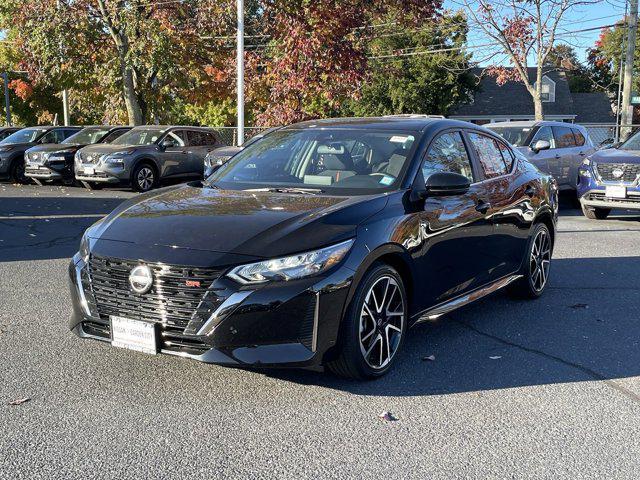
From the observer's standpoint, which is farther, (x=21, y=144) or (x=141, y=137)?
(x=21, y=144)

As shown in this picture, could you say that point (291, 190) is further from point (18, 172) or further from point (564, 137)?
point (18, 172)

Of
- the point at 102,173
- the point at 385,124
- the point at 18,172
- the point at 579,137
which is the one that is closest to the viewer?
the point at 385,124

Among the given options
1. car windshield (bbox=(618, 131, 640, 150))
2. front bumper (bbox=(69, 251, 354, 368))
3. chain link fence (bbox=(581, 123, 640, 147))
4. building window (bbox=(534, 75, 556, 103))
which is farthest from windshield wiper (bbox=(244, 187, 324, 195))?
building window (bbox=(534, 75, 556, 103))

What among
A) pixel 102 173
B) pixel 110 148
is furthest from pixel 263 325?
pixel 110 148

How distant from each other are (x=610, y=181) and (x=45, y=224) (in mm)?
9558

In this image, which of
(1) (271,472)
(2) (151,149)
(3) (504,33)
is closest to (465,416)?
(1) (271,472)

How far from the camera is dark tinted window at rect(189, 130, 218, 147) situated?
19.1 m

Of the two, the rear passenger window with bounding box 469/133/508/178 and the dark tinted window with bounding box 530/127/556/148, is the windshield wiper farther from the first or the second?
the dark tinted window with bounding box 530/127/556/148

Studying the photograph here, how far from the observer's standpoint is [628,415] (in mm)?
4121

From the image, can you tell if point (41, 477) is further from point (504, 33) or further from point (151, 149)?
point (504, 33)

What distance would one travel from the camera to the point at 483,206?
18.9 ft

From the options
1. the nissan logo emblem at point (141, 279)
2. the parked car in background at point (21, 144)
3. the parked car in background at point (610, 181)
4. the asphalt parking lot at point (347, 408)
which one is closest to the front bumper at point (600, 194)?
the parked car in background at point (610, 181)

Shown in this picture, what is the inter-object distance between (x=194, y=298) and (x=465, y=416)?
64.9 inches

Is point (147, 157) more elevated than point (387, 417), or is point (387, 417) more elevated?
point (147, 157)
